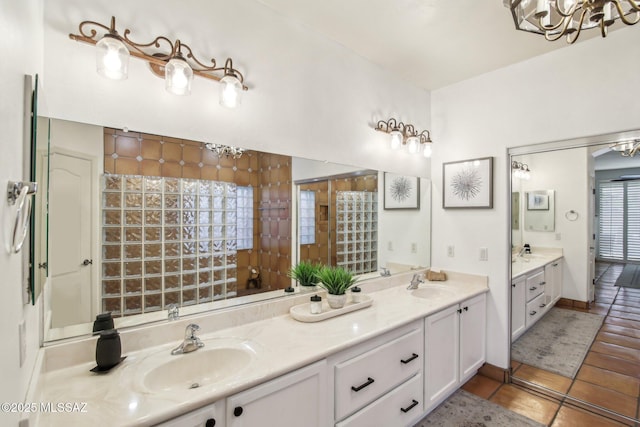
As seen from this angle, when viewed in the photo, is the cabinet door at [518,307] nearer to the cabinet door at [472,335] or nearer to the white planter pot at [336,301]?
the cabinet door at [472,335]

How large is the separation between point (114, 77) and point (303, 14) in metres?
1.23

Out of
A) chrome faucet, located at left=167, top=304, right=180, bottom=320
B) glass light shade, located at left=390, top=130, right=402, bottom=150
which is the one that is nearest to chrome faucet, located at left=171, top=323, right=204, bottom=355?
chrome faucet, located at left=167, top=304, right=180, bottom=320

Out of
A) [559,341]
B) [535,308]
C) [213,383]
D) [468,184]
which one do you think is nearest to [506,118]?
[468,184]

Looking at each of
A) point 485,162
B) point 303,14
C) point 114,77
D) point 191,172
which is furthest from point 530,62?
point 114,77

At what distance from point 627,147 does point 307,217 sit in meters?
2.38

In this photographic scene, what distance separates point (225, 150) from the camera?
170cm

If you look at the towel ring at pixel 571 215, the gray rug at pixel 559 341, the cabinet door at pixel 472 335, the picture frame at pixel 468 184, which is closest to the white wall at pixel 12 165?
the cabinet door at pixel 472 335

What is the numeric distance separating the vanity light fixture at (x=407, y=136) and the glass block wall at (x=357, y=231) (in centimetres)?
52

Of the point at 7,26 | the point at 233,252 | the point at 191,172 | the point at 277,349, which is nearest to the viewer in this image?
the point at 7,26

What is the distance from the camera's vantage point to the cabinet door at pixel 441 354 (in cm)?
203

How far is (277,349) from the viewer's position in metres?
1.43

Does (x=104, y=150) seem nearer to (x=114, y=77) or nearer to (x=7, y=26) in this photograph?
(x=114, y=77)

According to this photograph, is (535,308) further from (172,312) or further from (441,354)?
(172,312)

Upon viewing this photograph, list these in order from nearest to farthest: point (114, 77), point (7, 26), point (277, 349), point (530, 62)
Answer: point (7, 26)
point (114, 77)
point (277, 349)
point (530, 62)
